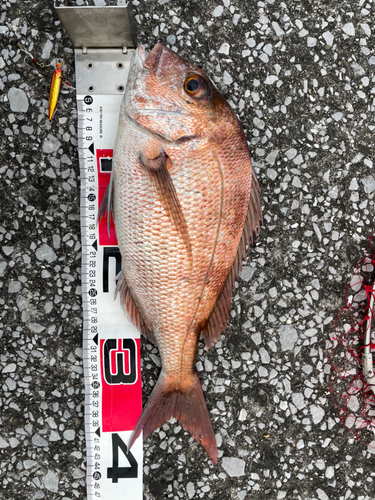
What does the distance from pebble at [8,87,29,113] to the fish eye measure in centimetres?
81

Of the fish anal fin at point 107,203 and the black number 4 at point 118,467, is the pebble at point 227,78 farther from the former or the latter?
the black number 4 at point 118,467

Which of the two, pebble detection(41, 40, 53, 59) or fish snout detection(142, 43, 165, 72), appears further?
pebble detection(41, 40, 53, 59)

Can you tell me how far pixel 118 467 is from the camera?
165 cm

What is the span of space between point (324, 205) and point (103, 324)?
118 cm

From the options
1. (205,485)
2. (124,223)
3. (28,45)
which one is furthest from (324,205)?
(28,45)

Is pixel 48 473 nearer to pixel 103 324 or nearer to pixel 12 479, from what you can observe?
pixel 12 479

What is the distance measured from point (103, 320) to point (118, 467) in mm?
681

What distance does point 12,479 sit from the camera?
65.7 inches

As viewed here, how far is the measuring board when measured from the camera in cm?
160

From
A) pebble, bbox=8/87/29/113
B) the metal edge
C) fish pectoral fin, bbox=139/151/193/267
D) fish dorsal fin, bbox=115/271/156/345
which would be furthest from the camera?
pebble, bbox=8/87/29/113

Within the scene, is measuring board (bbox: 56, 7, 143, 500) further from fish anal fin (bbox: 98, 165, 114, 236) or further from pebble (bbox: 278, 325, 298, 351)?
pebble (bbox: 278, 325, 298, 351)

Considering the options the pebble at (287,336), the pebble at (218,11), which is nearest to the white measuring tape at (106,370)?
the pebble at (287,336)

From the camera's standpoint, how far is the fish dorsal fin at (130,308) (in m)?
1.53

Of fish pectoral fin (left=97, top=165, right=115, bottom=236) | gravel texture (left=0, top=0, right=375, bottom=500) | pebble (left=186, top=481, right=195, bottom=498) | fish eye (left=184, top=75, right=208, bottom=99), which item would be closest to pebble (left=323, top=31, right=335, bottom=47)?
gravel texture (left=0, top=0, right=375, bottom=500)
